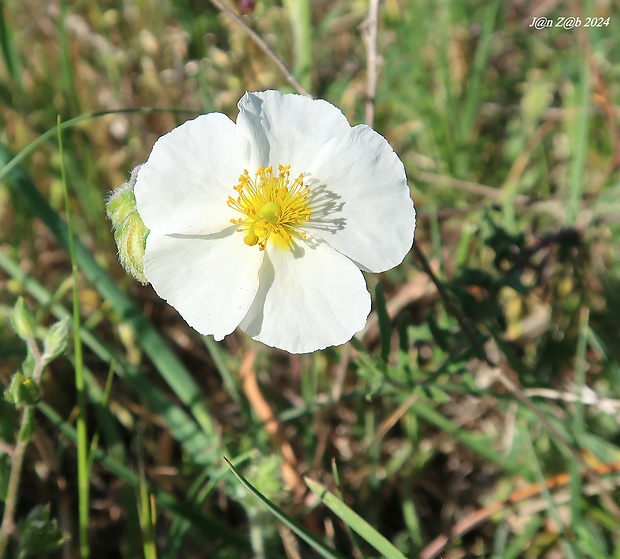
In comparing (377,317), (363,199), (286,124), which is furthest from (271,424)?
(286,124)

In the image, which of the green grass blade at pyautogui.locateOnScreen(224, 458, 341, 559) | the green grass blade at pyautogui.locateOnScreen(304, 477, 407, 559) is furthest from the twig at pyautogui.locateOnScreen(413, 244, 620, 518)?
the green grass blade at pyautogui.locateOnScreen(224, 458, 341, 559)

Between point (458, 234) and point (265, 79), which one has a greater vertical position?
point (265, 79)

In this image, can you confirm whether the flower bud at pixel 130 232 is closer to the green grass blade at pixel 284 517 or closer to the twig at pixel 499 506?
the green grass blade at pixel 284 517

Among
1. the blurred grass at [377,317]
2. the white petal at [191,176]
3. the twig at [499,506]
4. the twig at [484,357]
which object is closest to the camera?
the white petal at [191,176]

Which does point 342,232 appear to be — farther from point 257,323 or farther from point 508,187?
point 508,187

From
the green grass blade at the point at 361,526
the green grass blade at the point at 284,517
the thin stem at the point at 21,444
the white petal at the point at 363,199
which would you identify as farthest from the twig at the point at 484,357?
the thin stem at the point at 21,444

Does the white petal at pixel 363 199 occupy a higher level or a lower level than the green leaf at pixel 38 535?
higher

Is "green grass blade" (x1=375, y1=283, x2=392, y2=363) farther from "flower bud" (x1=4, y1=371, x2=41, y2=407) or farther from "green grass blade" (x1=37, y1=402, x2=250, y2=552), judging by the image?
"flower bud" (x1=4, y1=371, x2=41, y2=407)

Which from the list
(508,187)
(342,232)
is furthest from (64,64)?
(508,187)
